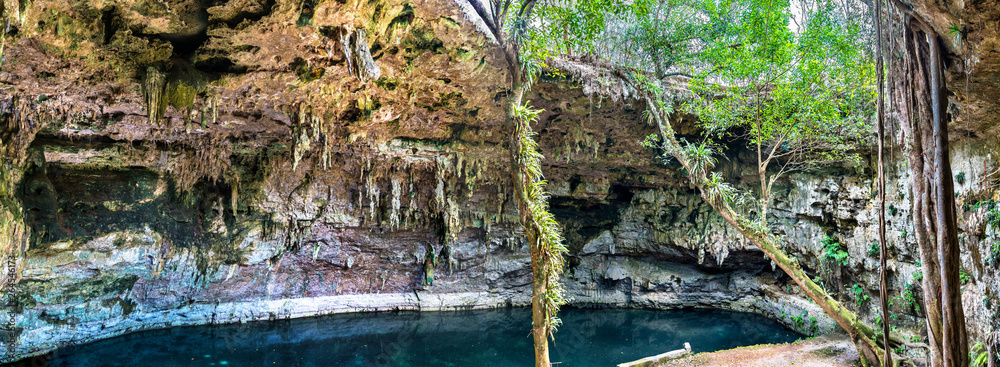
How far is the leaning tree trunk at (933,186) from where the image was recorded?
288 centimetres

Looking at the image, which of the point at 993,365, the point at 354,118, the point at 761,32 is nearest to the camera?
the point at 993,365

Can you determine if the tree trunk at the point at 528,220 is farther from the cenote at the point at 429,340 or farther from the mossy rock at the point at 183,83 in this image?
the cenote at the point at 429,340

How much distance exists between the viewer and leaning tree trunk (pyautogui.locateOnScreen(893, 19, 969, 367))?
9.45ft

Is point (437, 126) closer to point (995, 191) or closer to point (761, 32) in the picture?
point (761, 32)

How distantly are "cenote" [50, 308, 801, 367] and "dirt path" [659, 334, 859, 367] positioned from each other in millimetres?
2358

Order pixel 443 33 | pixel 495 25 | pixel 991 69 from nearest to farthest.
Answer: pixel 991 69, pixel 495 25, pixel 443 33

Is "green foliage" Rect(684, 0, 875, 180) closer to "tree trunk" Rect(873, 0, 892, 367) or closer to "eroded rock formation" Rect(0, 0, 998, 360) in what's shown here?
"eroded rock formation" Rect(0, 0, 998, 360)

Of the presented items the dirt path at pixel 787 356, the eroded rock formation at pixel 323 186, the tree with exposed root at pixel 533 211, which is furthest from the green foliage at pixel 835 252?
the tree with exposed root at pixel 533 211

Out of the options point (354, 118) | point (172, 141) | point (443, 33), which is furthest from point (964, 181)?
point (172, 141)

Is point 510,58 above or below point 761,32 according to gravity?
below

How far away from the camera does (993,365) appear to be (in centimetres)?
476

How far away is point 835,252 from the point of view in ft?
36.7

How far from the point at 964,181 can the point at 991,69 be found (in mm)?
2885

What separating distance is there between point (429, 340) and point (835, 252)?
409 inches
